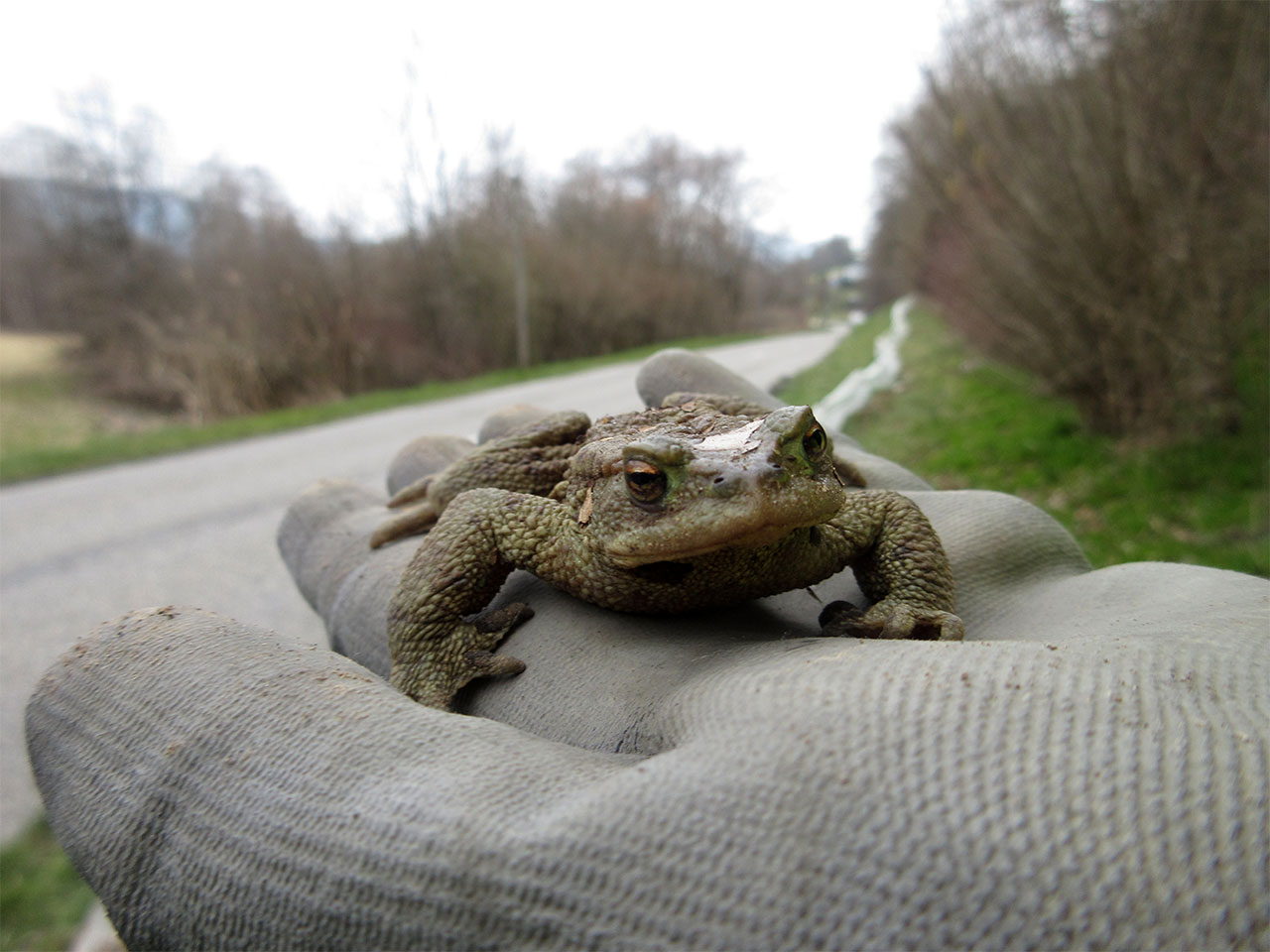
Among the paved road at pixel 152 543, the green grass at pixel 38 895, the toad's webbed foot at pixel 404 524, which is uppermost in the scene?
the toad's webbed foot at pixel 404 524

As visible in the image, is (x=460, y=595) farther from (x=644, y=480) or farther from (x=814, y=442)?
(x=814, y=442)

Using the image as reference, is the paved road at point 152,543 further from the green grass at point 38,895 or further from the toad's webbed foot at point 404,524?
the toad's webbed foot at point 404,524

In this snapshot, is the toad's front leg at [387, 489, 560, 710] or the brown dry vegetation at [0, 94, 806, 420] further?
the brown dry vegetation at [0, 94, 806, 420]

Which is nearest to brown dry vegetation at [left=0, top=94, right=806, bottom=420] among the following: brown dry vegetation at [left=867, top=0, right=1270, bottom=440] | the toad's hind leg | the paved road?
the paved road

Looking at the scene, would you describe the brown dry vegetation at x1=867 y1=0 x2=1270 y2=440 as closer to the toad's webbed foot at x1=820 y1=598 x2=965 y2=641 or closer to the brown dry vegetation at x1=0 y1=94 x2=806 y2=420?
the toad's webbed foot at x1=820 y1=598 x2=965 y2=641

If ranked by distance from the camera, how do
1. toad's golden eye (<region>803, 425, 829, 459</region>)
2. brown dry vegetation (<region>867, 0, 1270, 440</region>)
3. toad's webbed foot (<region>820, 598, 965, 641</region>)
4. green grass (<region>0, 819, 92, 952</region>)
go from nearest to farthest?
toad's golden eye (<region>803, 425, 829, 459</region>) → toad's webbed foot (<region>820, 598, 965, 641</region>) → green grass (<region>0, 819, 92, 952</region>) → brown dry vegetation (<region>867, 0, 1270, 440</region>)

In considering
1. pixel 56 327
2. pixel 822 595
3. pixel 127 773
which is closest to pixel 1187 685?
pixel 822 595

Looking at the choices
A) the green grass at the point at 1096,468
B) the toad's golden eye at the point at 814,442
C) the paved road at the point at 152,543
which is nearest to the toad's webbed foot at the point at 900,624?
the toad's golden eye at the point at 814,442
